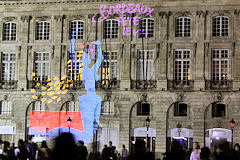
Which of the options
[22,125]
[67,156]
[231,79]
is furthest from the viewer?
[22,125]

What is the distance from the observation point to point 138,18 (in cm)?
3819

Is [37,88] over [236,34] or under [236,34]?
under

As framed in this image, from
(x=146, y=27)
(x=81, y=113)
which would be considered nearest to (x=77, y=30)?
(x=146, y=27)

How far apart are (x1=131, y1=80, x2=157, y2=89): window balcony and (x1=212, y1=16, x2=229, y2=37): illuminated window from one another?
5.50 meters

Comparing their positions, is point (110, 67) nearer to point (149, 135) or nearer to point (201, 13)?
point (149, 135)

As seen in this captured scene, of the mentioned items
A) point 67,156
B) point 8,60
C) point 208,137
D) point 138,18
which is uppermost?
point 138,18

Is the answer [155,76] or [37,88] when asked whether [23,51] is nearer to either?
[37,88]

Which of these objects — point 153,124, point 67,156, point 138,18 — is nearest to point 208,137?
point 153,124

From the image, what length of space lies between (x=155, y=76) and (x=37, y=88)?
348 inches

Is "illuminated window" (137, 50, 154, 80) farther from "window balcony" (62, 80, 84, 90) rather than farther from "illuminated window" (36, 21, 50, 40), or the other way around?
"illuminated window" (36, 21, 50, 40)

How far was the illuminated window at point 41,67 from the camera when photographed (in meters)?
39.1

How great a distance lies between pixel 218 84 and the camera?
36.2 meters

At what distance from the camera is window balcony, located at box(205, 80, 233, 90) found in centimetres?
3608

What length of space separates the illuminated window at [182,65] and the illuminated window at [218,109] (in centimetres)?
270
